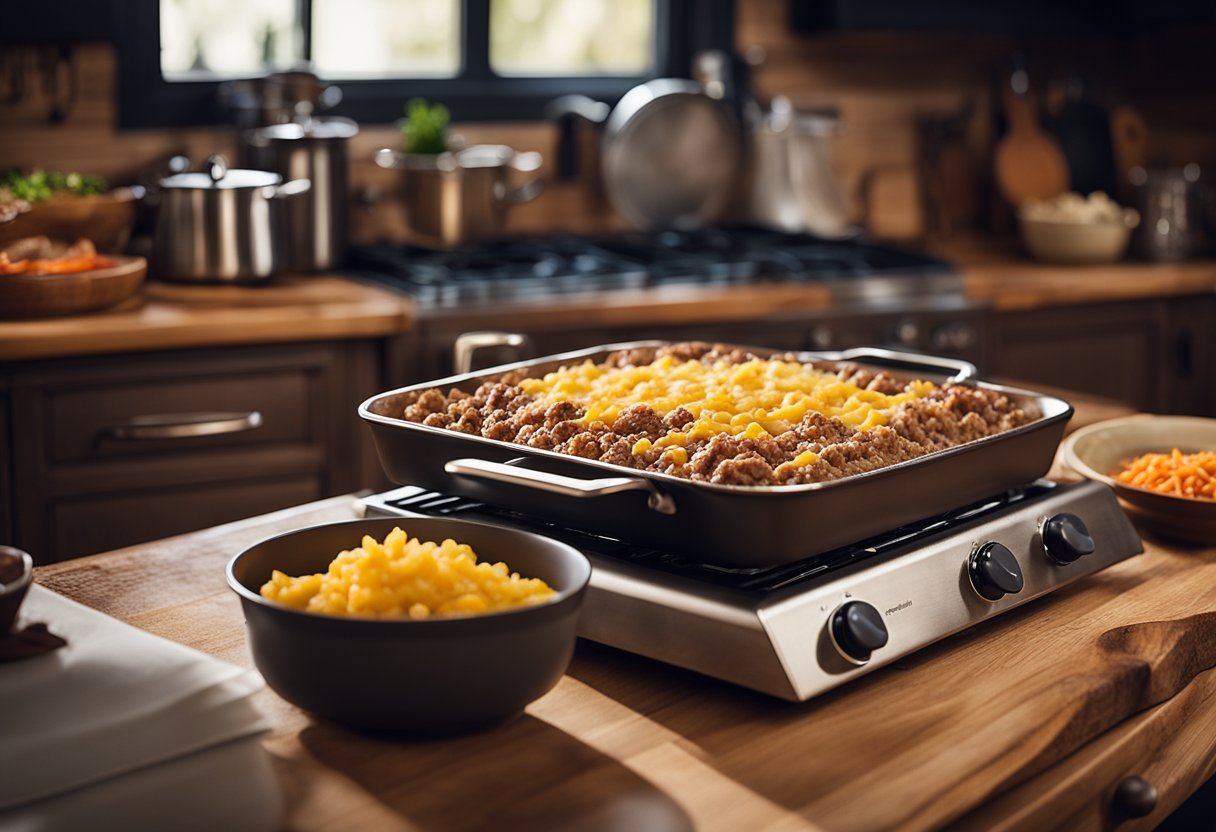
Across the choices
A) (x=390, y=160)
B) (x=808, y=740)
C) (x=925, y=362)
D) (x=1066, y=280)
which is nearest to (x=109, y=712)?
(x=808, y=740)

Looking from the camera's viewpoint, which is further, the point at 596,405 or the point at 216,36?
the point at 216,36

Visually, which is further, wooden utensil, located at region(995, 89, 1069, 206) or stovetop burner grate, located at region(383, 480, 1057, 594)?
wooden utensil, located at region(995, 89, 1069, 206)

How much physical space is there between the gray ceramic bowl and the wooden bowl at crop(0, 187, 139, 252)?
1811mm

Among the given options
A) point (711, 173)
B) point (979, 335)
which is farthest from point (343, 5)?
point (979, 335)

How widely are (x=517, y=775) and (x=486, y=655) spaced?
0.28 feet

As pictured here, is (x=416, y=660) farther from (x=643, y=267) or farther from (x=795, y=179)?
(x=795, y=179)

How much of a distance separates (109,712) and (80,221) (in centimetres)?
203

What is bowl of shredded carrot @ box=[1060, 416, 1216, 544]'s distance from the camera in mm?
1503

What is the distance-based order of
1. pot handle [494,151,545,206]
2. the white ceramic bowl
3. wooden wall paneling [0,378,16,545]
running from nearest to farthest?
wooden wall paneling [0,378,16,545] < pot handle [494,151,545,206] < the white ceramic bowl

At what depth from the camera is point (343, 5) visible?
3.40m

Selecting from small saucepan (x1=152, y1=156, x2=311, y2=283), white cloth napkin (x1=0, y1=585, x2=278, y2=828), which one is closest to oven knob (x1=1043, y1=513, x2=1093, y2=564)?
white cloth napkin (x1=0, y1=585, x2=278, y2=828)

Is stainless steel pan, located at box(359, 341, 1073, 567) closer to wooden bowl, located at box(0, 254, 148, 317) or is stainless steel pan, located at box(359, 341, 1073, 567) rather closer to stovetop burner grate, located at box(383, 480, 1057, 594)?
stovetop burner grate, located at box(383, 480, 1057, 594)

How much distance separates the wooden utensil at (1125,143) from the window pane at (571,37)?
137cm

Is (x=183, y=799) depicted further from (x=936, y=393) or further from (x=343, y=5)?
(x=343, y=5)
